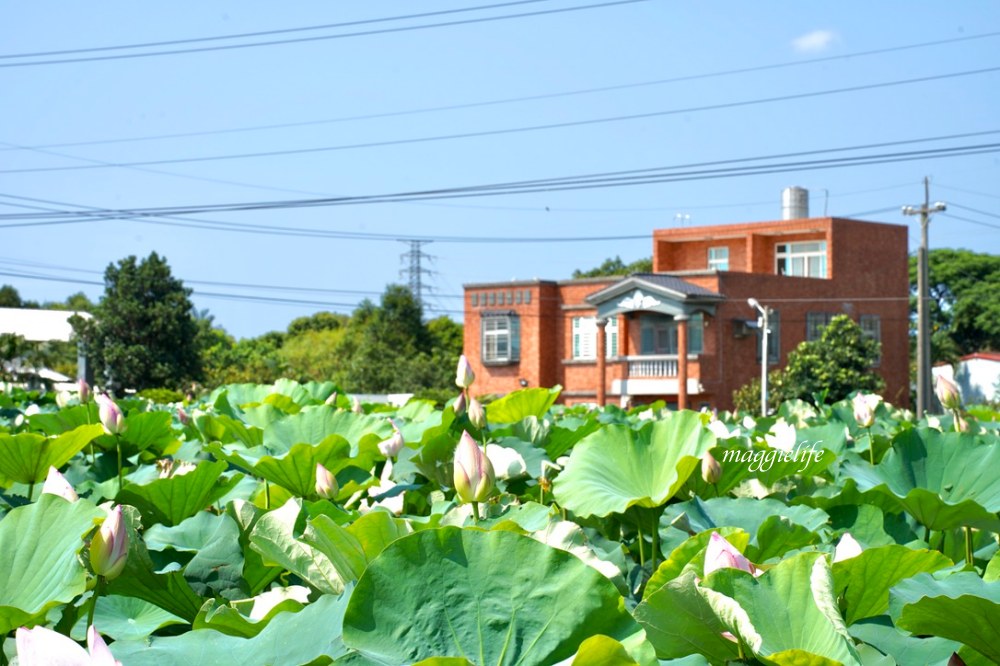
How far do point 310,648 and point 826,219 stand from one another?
1406 inches

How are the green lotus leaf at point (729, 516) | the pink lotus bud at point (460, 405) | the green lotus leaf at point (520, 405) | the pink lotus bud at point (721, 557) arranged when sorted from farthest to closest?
1. the green lotus leaf at point (520, 405)
2. the pink lotus bud at point (460, 405)
3. the green lotus leaf at point (729, 516)
4. the pink lotus bud at point (721, 557)

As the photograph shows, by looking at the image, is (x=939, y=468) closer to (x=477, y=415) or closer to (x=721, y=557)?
(x=477, y=415)

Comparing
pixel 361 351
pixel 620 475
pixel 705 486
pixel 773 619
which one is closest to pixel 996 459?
pixel 705 486

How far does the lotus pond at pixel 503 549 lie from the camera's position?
0.86m

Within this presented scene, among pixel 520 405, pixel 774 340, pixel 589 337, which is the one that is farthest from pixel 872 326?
pixel 520 405

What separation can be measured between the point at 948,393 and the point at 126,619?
7.64 feet

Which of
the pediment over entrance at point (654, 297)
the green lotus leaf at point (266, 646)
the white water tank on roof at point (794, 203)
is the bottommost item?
the green lotus leaf at point (266, 646)

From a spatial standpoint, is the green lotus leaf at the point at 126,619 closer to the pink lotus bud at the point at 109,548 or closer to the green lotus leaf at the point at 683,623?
the pink lotus bud at the point at 109,548

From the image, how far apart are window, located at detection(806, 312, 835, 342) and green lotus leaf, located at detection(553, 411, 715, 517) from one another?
32.3 meters

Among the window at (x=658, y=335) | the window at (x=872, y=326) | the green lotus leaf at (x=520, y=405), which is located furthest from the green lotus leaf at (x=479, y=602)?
the window at (x=872, y=326)

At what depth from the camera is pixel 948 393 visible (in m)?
2.93

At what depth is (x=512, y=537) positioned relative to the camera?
0.87 meters

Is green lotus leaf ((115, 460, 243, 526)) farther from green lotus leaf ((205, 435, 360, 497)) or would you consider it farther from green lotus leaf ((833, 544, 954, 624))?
green lotus leaf ((833, 544, 954, 624))

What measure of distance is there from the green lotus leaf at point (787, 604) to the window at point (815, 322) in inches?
1313
